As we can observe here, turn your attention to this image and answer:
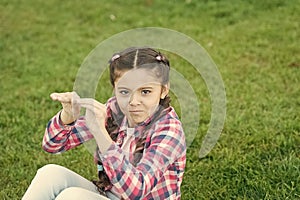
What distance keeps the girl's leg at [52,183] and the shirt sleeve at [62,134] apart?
0.31 ft

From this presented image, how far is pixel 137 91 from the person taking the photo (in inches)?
87.3

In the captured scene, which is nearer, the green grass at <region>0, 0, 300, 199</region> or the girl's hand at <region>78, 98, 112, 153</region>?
the girl's hand at <region>78, 98, 112, 153</region>

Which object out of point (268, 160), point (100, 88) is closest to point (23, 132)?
point (100, 88)

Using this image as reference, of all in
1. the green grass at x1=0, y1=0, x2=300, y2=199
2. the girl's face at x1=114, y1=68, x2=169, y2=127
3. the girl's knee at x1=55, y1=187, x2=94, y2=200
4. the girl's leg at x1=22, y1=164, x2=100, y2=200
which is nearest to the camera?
the girl's face at x1=114, y1=68, x2=169, y2=127

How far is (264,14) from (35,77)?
2249 mm

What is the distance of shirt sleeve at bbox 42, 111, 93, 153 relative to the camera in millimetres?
2481

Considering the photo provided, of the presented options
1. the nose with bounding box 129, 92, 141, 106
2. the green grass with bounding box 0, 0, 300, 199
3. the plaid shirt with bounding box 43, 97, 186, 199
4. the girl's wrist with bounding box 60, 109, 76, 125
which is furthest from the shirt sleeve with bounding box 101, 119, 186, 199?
the green grass with bounding box 0, 0, 300, 199

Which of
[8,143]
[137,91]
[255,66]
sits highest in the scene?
[137,91]

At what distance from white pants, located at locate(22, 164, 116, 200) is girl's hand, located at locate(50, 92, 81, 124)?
0.23 meters

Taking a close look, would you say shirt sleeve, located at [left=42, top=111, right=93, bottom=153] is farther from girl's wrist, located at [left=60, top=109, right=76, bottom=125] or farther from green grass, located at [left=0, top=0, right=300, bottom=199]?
green grass, located at [left=0, top=0, right=300, bottom=199]

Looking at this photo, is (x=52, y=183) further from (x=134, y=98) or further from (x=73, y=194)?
(x=134, y=98)

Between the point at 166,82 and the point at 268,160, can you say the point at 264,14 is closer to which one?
the point at 268,160

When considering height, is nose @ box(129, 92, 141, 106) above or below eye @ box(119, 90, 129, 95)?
below

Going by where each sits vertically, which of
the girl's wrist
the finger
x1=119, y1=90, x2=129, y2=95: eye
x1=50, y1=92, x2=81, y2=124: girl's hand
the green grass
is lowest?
the green grass
